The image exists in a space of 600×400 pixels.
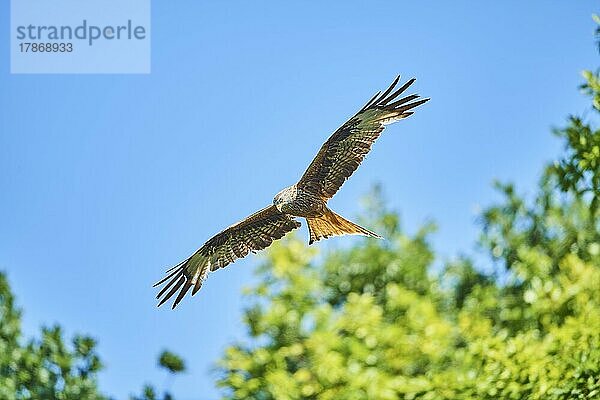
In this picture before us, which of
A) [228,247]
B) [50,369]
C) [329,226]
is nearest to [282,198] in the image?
[329,226]

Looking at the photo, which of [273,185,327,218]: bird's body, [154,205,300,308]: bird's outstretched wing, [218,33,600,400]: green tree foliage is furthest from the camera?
[218,33,600,400]: green tree foliage

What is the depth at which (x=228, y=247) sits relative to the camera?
7500 mm

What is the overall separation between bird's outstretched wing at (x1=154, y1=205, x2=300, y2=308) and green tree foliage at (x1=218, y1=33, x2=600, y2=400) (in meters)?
2.35

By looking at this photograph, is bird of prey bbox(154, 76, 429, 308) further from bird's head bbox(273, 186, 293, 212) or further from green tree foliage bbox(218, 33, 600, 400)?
green tree foliage bbox(218, 33, 600, 400)

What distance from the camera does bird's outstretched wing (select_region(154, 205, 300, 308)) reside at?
7246 millimetres

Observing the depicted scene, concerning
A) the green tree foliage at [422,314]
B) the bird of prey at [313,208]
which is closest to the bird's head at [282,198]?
the bird of prey at [313,208]

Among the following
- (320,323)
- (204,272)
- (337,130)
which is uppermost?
(320,323)

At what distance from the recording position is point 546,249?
15.2 meters

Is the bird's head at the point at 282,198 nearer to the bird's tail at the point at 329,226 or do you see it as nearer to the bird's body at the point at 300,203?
the bird's body at the point at 300,203

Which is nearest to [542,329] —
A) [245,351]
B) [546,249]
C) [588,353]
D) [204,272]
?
[546,249]

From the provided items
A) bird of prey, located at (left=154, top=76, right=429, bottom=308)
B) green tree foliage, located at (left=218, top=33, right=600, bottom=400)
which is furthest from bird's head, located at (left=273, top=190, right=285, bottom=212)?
green tree foliage, located at (left=218, top=33, right=600, bottom=400)

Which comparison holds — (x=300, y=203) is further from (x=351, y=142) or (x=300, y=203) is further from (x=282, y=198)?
(x=351, y=142)

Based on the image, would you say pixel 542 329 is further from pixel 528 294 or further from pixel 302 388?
pixel 302 388

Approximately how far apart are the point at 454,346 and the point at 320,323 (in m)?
1.83
